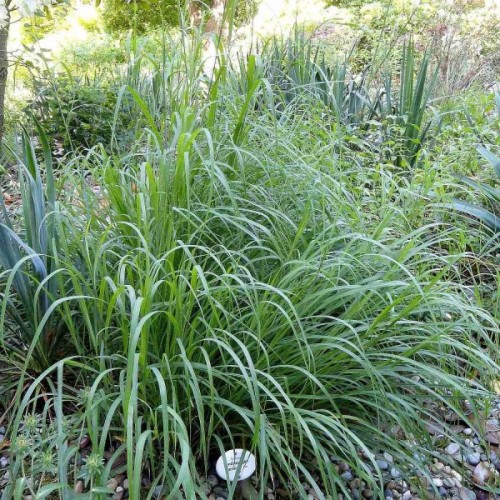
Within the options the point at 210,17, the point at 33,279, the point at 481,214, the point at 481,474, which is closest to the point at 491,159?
the point at 481,214

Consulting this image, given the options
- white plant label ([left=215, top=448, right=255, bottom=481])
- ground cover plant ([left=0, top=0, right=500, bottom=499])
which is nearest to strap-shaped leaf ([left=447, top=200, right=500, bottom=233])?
ground cover plant ([left=0, top=0, right=500, bottom=499])

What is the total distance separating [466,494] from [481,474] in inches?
4.2

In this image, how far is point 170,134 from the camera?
2029mm

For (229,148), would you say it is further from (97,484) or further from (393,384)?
(97,484)

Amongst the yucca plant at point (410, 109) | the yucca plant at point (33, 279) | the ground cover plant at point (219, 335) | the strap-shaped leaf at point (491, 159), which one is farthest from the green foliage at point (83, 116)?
the strap-shaped leaf at point (491, 159)

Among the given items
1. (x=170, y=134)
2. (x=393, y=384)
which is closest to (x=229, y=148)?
(x=170, y=134)

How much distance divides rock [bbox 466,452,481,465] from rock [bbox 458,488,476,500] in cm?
11

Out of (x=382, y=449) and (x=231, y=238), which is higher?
(x=231, y=238)

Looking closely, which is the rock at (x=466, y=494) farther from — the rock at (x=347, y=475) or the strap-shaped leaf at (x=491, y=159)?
the strap-shaped leaf at (x=491, y=159)

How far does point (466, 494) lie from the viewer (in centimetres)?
163

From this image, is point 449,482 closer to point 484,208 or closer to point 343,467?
point 343,467

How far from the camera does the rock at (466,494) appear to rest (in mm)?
1622

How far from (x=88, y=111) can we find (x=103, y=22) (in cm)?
1461

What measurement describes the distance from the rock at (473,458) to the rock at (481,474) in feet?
0.04
